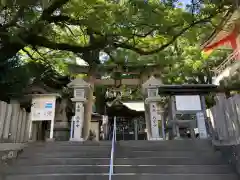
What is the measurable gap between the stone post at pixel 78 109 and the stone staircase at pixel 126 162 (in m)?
1.82

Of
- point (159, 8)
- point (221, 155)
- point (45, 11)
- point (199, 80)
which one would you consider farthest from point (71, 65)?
point (199, 80)

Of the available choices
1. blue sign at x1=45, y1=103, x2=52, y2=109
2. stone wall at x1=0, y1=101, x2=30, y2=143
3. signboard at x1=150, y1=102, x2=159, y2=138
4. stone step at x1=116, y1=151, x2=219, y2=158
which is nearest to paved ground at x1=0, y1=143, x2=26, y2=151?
stone wall at x1=0, y1=101, x2=30, y2=143

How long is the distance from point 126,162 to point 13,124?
11.6ft

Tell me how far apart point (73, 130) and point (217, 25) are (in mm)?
6959

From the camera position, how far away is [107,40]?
962 centimetres

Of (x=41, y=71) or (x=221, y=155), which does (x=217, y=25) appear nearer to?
(x=221, y=155)

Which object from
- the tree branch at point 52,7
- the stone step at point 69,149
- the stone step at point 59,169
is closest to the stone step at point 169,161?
the stone step at point 59,169

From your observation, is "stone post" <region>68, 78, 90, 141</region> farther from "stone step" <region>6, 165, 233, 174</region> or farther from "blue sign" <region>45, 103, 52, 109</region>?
"stone step" <region>6, 165, 233, 174</region>

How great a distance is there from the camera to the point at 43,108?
29.2 feet

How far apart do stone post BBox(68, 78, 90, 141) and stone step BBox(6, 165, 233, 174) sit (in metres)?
3.17

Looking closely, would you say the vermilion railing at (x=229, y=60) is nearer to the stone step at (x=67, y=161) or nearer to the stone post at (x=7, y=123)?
the stone step at (x=67, y=161)

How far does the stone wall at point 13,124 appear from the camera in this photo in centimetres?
674

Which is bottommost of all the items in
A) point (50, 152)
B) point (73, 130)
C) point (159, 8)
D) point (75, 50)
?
point (50, 152)

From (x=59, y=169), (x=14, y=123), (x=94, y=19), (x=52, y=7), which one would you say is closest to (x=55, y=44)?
(x=52, y=7)
